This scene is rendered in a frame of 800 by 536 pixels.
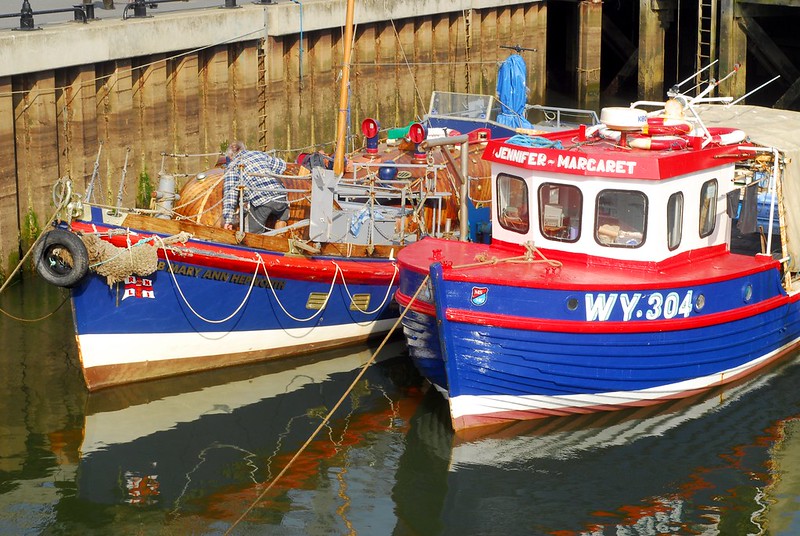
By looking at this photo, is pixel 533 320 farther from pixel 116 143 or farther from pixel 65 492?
pixel 116 143

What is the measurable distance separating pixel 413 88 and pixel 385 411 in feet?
41.7

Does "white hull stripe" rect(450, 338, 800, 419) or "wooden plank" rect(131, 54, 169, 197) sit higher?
"wooden plank" rect(131, 54, 169, 197)

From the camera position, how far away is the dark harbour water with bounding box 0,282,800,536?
465 inches

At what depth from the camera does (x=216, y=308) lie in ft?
48.9

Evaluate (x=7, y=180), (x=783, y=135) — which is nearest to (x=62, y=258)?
(x=7, y=180)

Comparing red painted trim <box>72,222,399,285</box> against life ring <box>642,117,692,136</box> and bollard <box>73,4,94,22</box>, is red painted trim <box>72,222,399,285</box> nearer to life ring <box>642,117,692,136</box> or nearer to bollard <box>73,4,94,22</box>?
life ring <box>642,117,692,136</box>

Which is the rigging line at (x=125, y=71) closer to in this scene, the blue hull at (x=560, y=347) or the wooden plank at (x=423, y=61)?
the wooden plank at (x=423, y=61)

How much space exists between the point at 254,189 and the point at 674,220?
502 cm

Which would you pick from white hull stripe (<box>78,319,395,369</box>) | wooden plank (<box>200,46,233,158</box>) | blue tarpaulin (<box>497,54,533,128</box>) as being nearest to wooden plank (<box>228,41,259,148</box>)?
wooden plank (<box>200,46,233,158</box>)

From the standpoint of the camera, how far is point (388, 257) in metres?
15.8

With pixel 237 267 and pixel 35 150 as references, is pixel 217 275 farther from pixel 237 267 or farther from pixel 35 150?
pixel 35 150

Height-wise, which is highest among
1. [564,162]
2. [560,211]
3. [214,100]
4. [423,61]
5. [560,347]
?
[423,61]

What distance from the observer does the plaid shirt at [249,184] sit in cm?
1551

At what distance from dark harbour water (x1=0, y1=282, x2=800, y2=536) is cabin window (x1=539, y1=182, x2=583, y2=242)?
2.01 m
